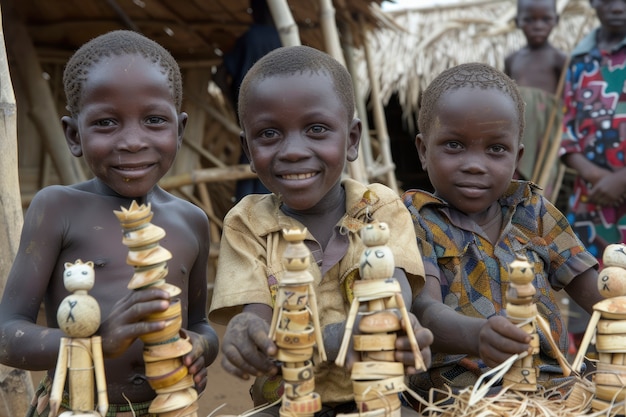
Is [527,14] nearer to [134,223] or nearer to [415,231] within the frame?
[415,231]

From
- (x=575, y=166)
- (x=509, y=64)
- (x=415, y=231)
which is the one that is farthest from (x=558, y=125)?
(x=415, y=231)

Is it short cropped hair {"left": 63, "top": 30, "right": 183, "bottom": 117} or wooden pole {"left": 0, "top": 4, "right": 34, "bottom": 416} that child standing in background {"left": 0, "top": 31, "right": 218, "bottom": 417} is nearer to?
short cropped hair {"left": 63, "top": 30, "right": 183, "bottom": 117}

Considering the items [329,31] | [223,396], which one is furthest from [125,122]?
[329,31]

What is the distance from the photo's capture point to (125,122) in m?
1.88

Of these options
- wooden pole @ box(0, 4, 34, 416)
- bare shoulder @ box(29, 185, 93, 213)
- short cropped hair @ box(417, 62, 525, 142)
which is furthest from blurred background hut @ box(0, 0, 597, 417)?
bare shoulder @ box(29, 185, 93, 213)

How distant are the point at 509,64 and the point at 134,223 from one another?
17.0 feet

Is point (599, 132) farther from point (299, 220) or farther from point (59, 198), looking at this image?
point (59, 198)

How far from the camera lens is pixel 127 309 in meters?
1.42

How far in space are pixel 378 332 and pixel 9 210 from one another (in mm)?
1365

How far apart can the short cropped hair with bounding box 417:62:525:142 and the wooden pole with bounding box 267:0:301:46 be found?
2000mm

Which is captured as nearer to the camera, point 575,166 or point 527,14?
point 575,166

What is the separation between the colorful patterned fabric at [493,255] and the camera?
6.84ft

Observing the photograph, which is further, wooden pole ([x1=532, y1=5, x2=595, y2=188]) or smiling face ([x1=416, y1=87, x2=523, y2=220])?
wooden pole ([x1=532, y1=5, x2=595, y2=188])

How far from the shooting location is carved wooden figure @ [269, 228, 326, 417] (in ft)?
4.68
